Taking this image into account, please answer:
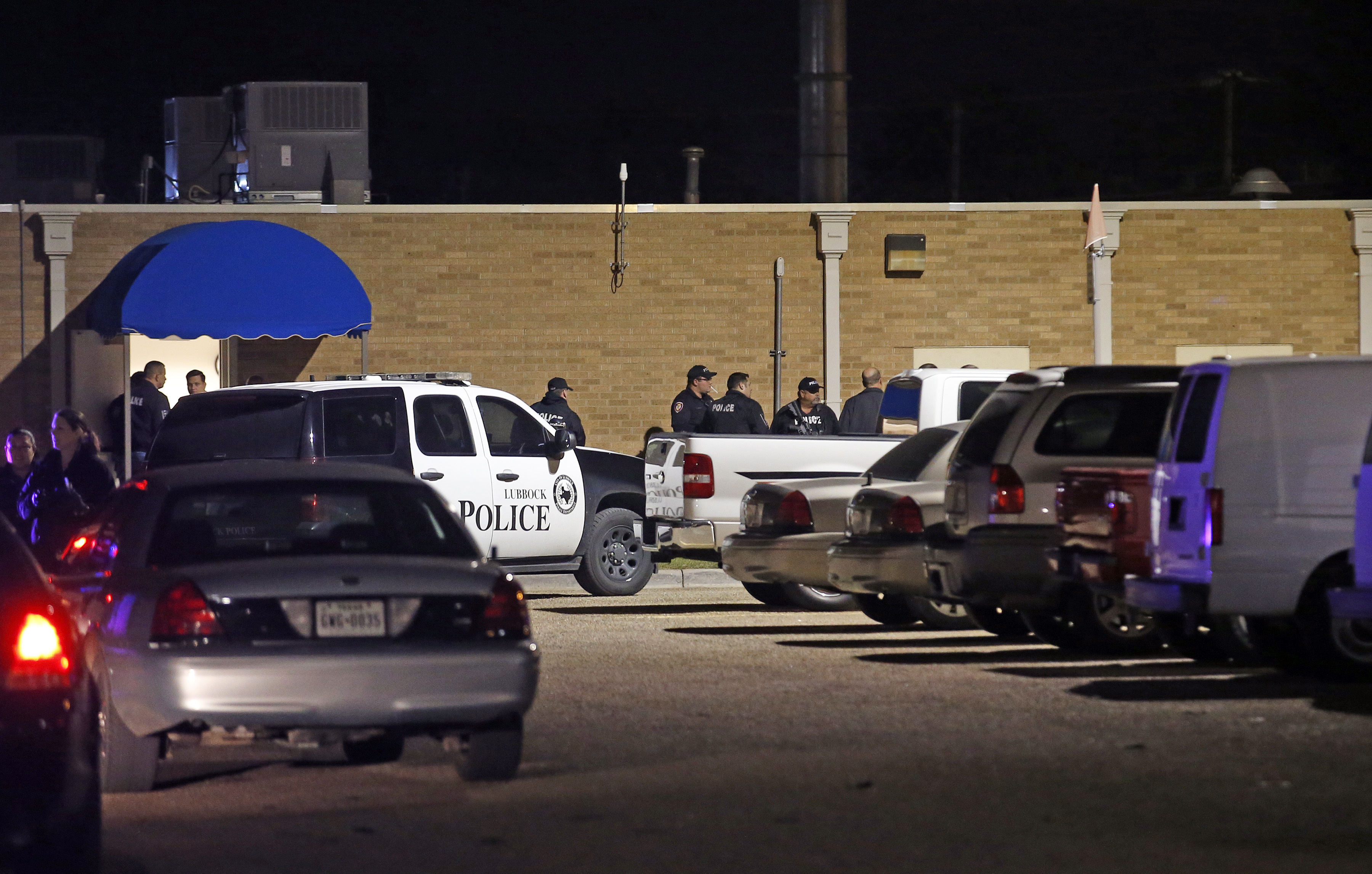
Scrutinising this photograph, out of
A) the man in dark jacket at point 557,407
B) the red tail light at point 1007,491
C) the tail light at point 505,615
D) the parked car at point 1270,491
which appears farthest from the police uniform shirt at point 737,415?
the tail light at point 505,615

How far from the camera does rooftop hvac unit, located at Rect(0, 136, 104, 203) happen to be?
1083 inches

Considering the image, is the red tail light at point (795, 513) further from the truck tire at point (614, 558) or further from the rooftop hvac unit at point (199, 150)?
the rooftop hvac unit at point (199, 150)

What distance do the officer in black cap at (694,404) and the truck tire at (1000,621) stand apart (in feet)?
24.0

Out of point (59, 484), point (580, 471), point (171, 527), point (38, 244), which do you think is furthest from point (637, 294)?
point (171, 527)

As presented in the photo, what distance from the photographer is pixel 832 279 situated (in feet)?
87.1

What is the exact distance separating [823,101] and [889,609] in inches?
638

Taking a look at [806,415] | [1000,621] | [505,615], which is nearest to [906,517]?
[1000,621]

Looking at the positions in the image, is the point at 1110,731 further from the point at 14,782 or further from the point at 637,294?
the point at 637,294

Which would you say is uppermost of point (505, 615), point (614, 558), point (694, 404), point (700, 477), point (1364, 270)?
point (1364, 270)

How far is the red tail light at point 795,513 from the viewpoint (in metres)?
14.9

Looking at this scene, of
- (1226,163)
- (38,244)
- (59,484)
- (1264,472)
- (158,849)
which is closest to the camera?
(158,849)

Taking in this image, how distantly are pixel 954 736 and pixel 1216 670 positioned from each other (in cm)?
340

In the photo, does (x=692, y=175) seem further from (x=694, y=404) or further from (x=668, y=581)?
(x=668, y=581)

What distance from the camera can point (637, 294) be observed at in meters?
26.4
